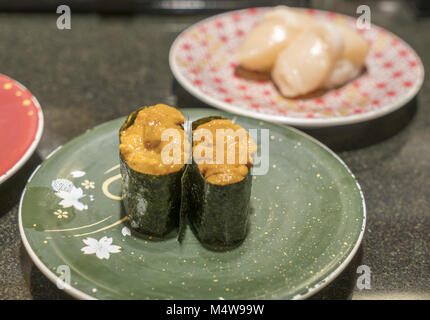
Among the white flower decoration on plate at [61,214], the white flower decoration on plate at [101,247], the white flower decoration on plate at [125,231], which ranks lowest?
the white flower decoration on plate at [125,231]

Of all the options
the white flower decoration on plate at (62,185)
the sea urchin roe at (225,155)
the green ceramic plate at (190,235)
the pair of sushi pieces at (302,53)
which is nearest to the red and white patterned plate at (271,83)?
the pair of sushi pieces at (302,53)

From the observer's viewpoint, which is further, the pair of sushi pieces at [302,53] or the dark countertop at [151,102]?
the pair of sushi pieces at [302,53]

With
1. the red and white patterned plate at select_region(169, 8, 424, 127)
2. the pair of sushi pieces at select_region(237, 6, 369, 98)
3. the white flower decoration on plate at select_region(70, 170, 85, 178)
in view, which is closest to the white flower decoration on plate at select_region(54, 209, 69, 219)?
the white flower decoration on plate at select_region(70, 170, 85, 178)

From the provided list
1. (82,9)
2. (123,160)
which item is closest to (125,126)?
(123,160)

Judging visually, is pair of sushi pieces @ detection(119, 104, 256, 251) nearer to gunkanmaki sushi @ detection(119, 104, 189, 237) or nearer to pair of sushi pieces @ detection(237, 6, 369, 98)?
gunkanmaki sushi @ detection(119, 104, 189, 237)

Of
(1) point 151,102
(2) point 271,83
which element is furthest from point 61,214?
(2) point 271,83

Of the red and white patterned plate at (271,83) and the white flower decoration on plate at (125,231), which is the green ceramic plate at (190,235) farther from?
the red and white patterned plate at (271,83)

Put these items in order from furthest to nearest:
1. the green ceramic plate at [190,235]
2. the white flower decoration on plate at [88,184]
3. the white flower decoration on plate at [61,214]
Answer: the white flower decoration on plate at [88,184] < the white flower decoration on plate at [61,214] < the green ceramic plate at [190,235]

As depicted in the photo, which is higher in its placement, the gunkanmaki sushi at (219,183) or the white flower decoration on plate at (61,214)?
the gunkanmaki sushi at (219,183)
